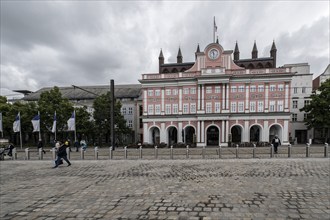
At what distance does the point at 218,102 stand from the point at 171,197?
27826 millimetres

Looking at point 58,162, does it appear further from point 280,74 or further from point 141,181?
point 280,74

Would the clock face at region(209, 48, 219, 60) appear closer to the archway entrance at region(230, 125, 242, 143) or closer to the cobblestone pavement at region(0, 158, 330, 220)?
the archway entrance at region(230, 125, 242, 143)

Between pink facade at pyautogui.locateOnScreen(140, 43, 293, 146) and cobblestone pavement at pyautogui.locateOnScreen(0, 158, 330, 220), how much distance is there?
2305cm

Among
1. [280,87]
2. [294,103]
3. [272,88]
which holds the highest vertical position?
[280,87]

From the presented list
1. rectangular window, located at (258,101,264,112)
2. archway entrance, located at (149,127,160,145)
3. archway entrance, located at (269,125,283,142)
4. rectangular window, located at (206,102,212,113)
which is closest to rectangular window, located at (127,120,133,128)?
archway entrance, located at (149,127,160,145)

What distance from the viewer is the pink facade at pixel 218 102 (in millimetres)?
29906

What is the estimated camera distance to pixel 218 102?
31.2 m

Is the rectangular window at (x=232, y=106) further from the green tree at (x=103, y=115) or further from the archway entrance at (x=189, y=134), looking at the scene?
the green tree at (x=103, y=115)

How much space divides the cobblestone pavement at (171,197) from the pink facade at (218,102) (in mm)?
23046

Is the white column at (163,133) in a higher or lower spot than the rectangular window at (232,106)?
lower

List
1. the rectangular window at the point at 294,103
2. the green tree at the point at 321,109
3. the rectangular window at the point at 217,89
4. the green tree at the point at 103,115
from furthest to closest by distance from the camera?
the rectangular window at the point at 294,103, the rectangular window at the point at 217,89, the green tree at the point at 103,115, the green tree at the point at 321,109

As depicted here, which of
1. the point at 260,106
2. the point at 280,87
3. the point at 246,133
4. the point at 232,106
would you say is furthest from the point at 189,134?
the point at 280,87

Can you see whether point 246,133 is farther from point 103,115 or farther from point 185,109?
point 103,115

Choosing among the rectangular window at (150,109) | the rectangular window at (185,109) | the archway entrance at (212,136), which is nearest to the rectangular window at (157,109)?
the rectangular window at (150,109)
